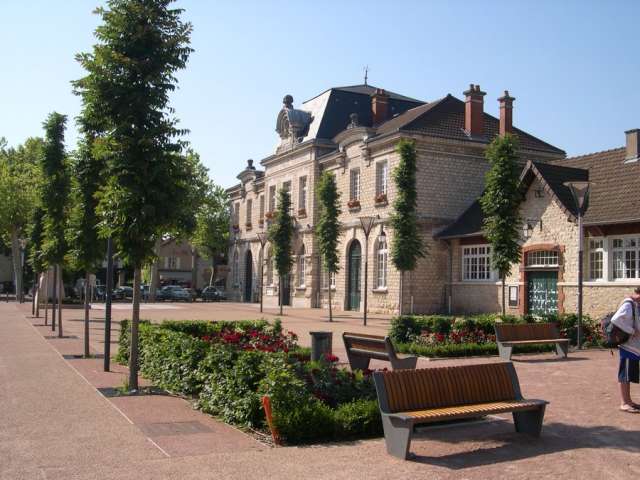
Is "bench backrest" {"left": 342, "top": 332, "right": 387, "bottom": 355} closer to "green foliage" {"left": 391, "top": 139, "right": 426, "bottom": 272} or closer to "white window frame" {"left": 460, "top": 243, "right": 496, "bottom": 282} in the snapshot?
"green foliage" {"left": 391, "top": 139, "right": 426, "bottom": 272}

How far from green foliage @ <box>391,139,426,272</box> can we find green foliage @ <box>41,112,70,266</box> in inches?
545

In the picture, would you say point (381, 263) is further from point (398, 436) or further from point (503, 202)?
point (398, 436)

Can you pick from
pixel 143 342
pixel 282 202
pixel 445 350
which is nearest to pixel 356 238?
pixel 282 202

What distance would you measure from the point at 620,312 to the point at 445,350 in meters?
6.24

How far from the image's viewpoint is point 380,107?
39875 millimetres

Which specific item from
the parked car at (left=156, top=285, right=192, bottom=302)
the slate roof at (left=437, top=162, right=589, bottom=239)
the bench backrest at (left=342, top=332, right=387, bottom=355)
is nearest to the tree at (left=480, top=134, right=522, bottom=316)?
the slate roof at (left=437, top=162, right=589, bottom=239)

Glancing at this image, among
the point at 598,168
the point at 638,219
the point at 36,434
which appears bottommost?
the point at 36,434

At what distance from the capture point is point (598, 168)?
2591cm

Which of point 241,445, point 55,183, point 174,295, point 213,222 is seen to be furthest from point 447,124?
point 213,222

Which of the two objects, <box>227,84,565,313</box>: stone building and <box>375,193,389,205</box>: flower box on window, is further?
<box>375,193,389,205</box>: flower box on window

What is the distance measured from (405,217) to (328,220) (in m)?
4.57

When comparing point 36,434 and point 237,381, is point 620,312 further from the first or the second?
point 36,434

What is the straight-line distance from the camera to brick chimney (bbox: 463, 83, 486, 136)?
1353 inches

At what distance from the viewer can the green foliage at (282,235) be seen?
3494cm
